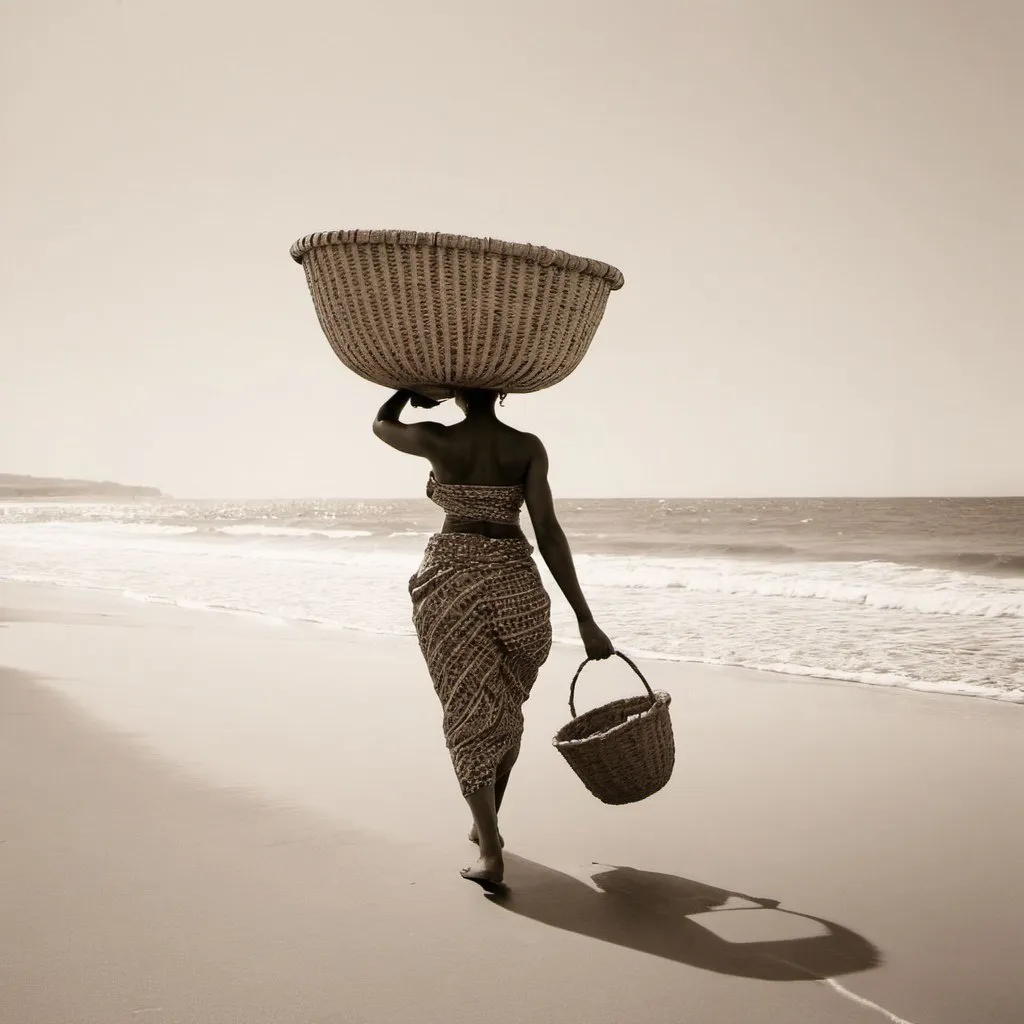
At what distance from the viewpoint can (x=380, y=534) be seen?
3619cm

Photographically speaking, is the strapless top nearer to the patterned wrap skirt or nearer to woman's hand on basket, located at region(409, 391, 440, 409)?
the patterned wrap skirt

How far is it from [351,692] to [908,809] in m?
3.48

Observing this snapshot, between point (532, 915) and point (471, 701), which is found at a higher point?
point (471, 701)

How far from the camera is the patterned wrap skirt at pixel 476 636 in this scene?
3354 mm

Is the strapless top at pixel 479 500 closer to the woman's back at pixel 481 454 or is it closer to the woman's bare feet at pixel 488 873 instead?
the woman's back at pixel 481 454

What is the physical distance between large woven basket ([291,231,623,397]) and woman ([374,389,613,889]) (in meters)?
0.21

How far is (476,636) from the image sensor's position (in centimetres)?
337

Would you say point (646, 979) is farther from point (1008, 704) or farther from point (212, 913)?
point (1008, 704)

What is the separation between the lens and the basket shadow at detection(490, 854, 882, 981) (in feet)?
8.94

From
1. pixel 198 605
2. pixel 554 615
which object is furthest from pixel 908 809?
pixel 198 605

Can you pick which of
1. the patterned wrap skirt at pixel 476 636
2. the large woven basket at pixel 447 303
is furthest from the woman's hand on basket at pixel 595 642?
the large woven basket at pixel 447 303

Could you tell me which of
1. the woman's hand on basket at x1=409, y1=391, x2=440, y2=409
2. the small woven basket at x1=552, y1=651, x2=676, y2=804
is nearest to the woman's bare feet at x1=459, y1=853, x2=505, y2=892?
the small woven basket at x1=552, y1=651, x2=676, y2=804

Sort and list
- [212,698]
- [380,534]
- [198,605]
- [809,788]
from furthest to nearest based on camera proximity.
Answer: [380,534] → [198,605] → [212,698] → [809,788]

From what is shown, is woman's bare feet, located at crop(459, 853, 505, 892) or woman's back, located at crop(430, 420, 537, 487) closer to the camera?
woman's bare feet, located at crop(459, 853, 505, 892)
